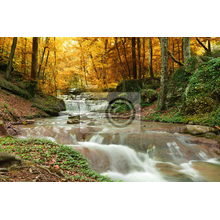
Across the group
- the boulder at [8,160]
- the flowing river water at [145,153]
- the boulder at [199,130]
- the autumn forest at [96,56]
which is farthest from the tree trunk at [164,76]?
the boulder at [8,160]

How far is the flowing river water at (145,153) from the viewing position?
432 centimetres

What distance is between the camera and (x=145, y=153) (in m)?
5.43

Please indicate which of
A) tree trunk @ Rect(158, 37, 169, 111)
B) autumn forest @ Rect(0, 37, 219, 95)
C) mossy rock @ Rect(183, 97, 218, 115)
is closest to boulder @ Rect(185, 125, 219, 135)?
mossy rock @ Rect(183, 97, 218, 115)

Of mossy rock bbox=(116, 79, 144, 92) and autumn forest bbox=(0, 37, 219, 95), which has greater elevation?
autumn forest bbox=(0, 37, 219, 95)

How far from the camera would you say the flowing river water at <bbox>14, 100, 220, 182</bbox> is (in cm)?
Result: 432

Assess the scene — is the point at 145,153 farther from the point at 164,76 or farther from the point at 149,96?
the point at 149,96

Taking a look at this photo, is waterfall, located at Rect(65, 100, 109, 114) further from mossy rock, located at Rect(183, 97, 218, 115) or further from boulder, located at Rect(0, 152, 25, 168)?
boulder, located at Rect(0, 152, 25, 168)

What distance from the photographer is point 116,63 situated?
16.4 meters

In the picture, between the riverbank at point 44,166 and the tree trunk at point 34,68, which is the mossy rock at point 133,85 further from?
the riverbank at point 44,166

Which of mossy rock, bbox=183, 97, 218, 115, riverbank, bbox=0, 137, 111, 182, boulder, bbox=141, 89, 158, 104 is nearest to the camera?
riverbank, bbox=0, 137, 111, 182

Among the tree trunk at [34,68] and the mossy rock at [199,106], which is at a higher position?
the tree trunk at [34,68]

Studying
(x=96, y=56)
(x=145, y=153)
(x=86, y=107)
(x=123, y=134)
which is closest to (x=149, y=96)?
(x=123, y=134)
